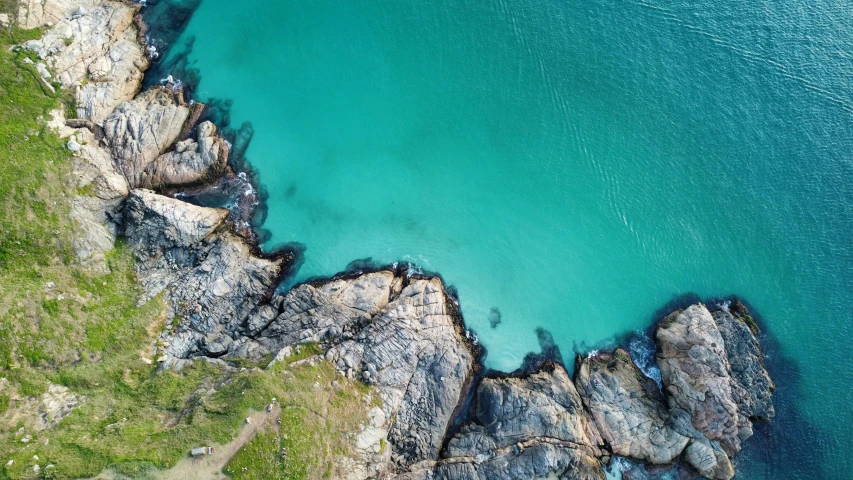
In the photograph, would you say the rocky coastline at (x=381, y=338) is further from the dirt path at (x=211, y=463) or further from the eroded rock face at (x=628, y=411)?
the dirt path at (x=211, y=463)

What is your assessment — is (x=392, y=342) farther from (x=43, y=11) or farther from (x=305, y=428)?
(x=43, y=11)

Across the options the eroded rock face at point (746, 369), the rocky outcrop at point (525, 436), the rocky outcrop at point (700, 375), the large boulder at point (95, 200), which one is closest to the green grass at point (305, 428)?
the rocky outcrop at point (525, 436)

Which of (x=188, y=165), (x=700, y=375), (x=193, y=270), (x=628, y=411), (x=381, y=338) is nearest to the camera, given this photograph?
(x=381, y=338)

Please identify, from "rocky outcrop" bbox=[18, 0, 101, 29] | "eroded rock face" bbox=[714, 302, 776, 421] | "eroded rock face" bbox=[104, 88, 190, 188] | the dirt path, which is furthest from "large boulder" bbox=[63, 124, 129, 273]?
"eroded rock face" bbox=[714, 302, 776, 421]

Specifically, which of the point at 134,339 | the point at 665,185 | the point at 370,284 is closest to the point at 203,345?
the point at 134,339

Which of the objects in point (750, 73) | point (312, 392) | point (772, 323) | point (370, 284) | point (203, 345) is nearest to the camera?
point (312, 392)

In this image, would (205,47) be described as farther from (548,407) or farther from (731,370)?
(731,370)

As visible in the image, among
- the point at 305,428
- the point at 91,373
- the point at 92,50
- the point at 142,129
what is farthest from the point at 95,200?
the point at 305,428
